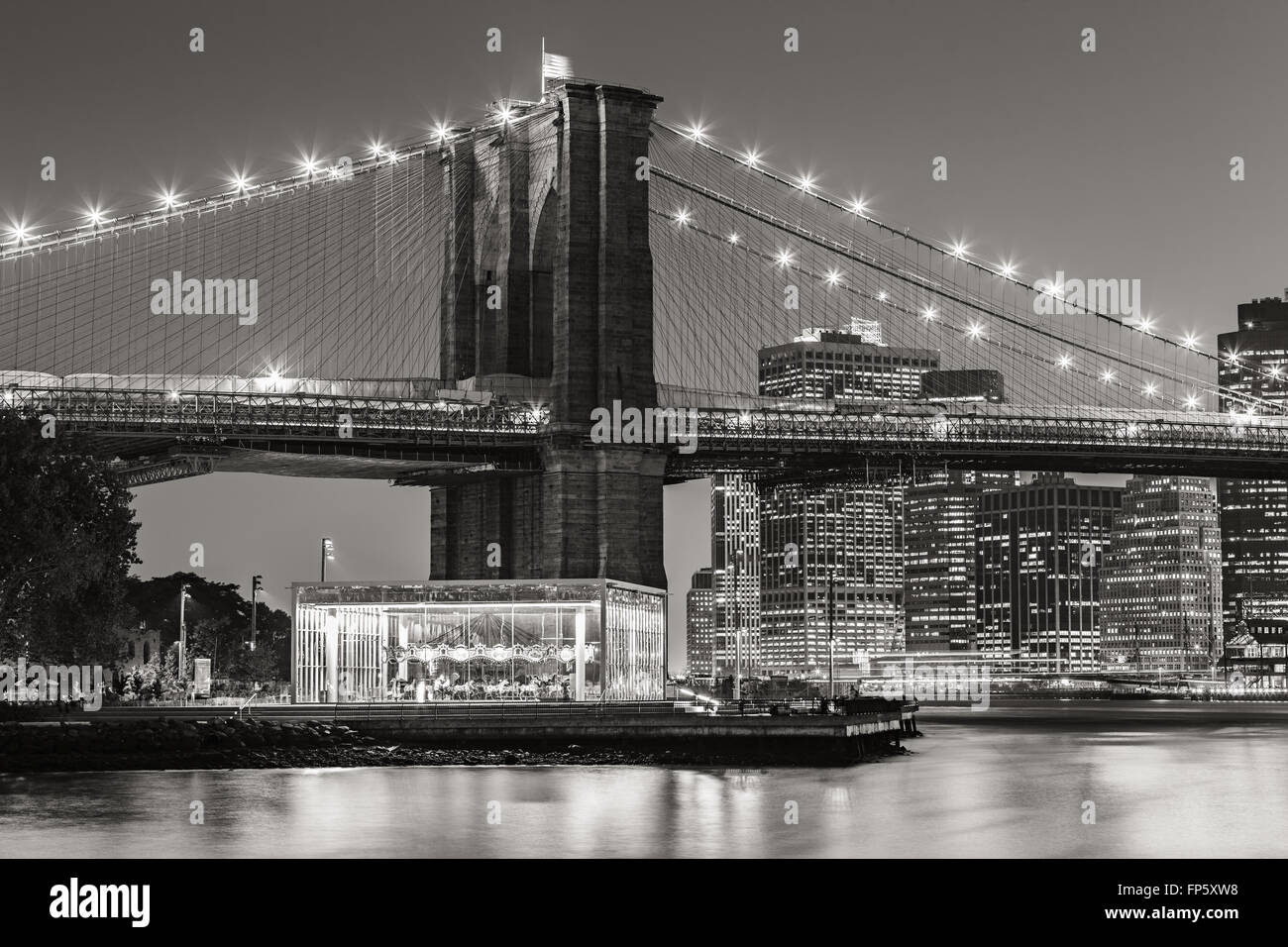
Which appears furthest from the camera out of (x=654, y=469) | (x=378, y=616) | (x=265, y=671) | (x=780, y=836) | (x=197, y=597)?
(x=197, y=597)

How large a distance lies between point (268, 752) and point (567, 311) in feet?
88.6

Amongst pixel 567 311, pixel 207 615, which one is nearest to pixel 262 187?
pixel 567 311

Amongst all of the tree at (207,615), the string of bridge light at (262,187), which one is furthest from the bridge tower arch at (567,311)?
the tree at (207,615)

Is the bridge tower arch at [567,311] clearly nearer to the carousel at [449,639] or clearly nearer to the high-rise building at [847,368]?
the carousel at [449,639]

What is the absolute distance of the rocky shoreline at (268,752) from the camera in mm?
55156

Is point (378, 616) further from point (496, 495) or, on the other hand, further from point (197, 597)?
point (197, 597)

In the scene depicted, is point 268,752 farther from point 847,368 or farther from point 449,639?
point 847,368

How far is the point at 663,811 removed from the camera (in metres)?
44.0

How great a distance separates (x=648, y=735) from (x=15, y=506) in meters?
20.7

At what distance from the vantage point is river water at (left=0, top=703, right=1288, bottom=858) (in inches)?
1483

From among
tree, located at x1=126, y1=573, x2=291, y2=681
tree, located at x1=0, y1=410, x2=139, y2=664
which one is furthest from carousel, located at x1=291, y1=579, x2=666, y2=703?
tree, located at x1=126, y1=573, x2=291, y2=681

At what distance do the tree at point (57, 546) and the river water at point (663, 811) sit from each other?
9.07 m
